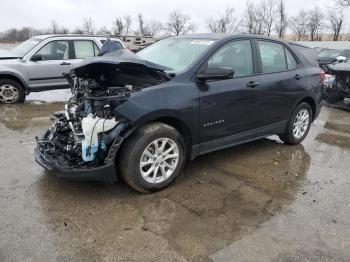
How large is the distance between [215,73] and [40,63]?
256 inches

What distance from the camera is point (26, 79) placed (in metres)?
9.50

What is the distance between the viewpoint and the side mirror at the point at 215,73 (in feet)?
14.3

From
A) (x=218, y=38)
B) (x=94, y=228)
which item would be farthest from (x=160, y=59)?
(x=94, y=228)

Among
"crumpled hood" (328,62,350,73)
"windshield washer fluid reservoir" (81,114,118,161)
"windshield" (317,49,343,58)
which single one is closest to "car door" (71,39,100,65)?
"crumpled hood" (328,62,350,73)

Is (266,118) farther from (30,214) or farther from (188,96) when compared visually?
(30,214)

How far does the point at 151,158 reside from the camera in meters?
4.17

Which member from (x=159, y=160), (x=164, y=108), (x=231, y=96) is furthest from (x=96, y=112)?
(x=231, y=96)

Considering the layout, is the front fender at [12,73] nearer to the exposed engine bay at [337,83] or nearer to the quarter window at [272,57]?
the quarter window at [272,57]

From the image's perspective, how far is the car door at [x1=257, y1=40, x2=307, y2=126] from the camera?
5.32 metres

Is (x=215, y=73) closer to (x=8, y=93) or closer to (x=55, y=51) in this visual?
(x=55, y=51)

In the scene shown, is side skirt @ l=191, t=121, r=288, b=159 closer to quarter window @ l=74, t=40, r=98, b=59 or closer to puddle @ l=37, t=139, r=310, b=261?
puddle @ l=37, t=139, r=310, b=261

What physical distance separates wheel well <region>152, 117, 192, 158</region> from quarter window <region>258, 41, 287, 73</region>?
1.60m

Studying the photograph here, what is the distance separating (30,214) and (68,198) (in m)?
0.45

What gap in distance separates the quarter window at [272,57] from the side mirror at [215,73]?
112cm
